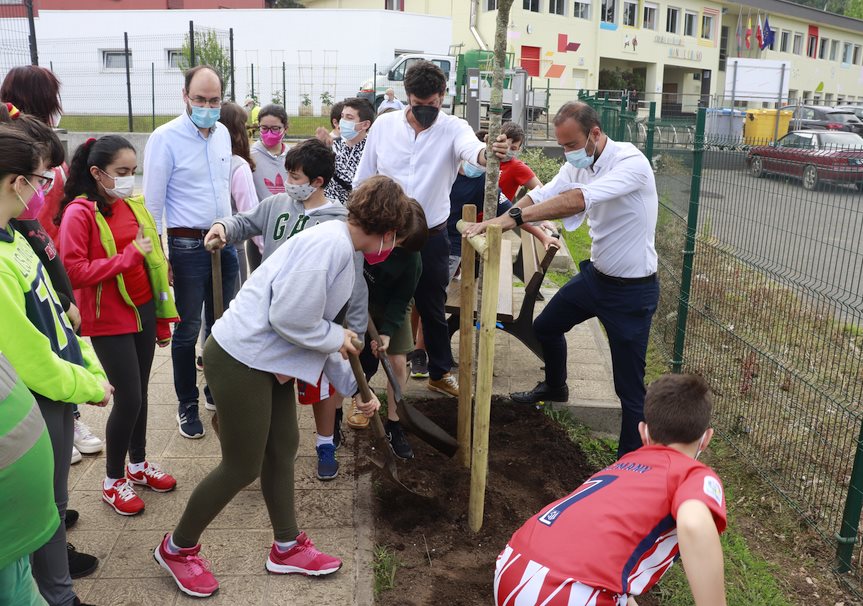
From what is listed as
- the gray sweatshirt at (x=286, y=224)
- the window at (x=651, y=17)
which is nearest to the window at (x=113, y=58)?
the gray sweatshirt at (x=286, y=224)

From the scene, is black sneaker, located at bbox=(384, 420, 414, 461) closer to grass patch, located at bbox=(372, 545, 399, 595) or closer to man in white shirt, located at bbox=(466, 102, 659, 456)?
grass patch, located at bbox=(372, 545, 399, 595)

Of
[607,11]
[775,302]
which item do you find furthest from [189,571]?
[607,11]

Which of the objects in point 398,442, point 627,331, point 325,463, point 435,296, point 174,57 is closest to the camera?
point 325,463

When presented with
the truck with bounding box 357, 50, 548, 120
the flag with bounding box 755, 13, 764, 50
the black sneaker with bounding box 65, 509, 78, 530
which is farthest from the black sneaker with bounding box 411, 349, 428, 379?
the flag with bounding box 755, 13, 764, 50

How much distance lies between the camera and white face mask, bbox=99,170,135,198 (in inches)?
140

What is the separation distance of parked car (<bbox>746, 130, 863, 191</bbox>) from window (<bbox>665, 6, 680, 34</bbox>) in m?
40.4

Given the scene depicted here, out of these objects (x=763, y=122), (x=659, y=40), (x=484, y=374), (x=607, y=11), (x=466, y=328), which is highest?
(x=607, y=11)

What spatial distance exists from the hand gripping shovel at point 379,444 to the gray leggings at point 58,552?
1.10 meters

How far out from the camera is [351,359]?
10.8 ft

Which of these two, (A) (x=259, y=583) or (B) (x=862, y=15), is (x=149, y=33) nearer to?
(A) (x=259, y=583)

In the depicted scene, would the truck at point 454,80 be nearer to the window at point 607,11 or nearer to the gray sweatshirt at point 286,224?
the window at point 607,11

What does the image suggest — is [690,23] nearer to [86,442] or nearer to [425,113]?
[425,113]

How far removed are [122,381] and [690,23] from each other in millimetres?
45450

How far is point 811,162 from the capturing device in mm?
4590
